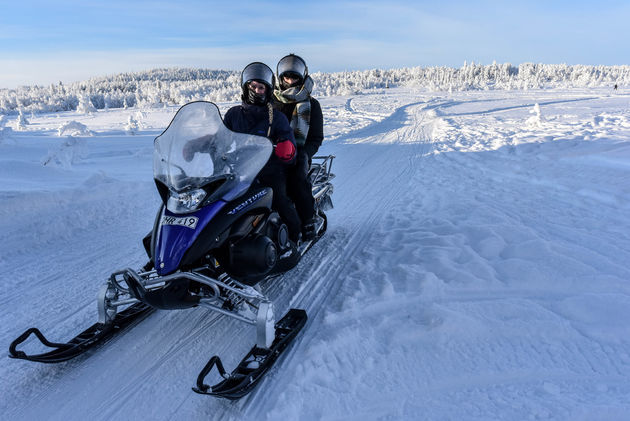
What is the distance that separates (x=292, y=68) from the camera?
5.03 metres

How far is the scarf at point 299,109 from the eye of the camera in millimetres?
4961

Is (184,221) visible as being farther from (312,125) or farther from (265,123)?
(312,125)

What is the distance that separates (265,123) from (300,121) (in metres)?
1.19

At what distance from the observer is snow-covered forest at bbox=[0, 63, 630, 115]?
54750 mm

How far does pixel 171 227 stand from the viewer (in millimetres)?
2869

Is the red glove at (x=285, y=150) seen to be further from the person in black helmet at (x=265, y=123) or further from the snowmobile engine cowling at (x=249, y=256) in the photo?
the snowmobile engine cowling at (x=249, y=256)

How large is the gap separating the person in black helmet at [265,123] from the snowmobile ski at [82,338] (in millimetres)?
1660

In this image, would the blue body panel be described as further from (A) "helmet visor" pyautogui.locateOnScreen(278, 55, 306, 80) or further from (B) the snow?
(A) "helmet visor" pyautogui.locateOnScreen(278, 55, 306, 80)

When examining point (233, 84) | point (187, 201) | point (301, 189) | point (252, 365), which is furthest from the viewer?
point (233, 84)

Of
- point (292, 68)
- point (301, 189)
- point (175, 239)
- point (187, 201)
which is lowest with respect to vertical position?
point (301, 189)

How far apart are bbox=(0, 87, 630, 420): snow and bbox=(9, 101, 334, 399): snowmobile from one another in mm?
172

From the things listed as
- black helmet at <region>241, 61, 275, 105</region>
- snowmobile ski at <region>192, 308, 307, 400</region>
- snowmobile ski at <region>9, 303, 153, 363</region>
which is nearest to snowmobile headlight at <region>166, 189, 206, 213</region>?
snowmobile ski at <region>192, 308, 307, 400</region>

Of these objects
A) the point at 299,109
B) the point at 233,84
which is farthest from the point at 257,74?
the point at 233,84

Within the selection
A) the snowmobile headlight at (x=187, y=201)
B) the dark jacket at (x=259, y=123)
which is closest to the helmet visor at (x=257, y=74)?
the dark jacket at (x=259, y=123)
